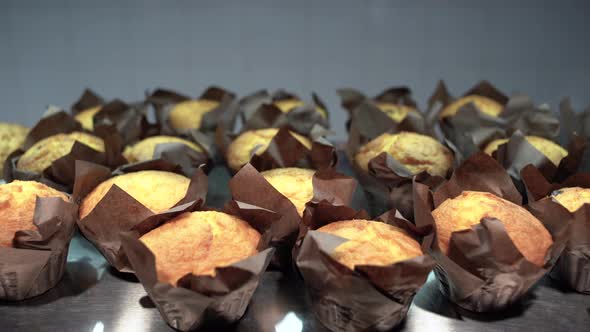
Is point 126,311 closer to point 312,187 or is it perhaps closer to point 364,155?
point 312,187

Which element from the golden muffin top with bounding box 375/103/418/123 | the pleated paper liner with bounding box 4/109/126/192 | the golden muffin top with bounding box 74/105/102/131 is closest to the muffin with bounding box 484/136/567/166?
the golden muffin top with bounding box 375/103/418/123

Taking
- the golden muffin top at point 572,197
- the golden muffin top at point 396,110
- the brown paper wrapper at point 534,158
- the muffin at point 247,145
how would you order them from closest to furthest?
the golden muffin top at point 572,197, the brown paper wrapper at point 534,158, the muffin at point 247,145, the golden muffin top at point 396,110

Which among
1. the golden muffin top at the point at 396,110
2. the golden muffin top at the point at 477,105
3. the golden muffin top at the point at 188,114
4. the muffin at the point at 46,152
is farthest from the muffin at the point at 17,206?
the golden muffin top at the point at 477,105

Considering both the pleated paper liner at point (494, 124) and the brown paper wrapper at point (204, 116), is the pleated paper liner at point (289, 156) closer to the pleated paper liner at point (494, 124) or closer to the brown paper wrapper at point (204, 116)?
the brown paper wrapper at point (204, 116)

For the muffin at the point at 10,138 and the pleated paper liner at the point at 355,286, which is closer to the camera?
the pleated paper liner at the point at 355,286

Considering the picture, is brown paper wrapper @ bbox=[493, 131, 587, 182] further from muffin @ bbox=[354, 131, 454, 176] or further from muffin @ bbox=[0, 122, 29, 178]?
muffin @ bbox=[0, 122, 29, 178]

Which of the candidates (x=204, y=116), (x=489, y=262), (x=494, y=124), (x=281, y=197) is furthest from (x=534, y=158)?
(x=204, y=116)
